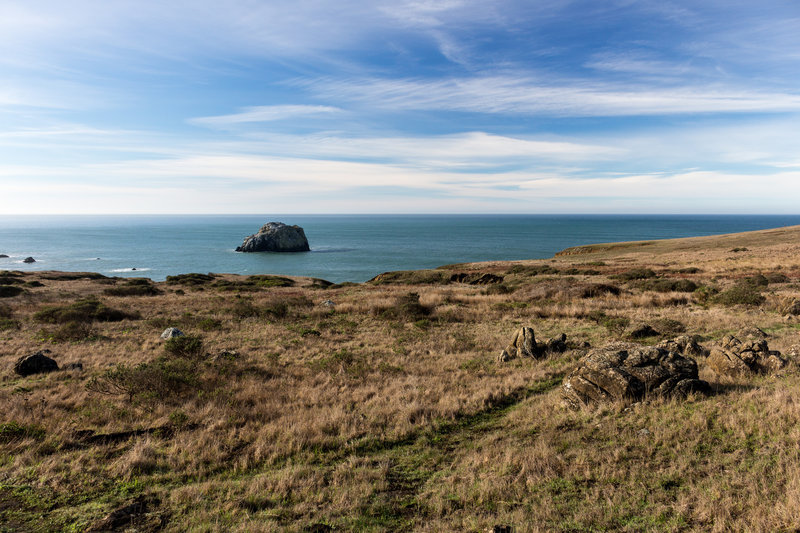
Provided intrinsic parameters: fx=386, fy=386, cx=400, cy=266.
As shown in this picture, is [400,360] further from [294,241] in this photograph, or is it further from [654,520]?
[294,241]

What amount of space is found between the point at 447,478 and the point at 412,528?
5.09 feet

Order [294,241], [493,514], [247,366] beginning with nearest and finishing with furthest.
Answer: [493,514] → [247,366] → [294,241]

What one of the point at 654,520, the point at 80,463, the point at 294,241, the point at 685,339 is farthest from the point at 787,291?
the point at 294,241

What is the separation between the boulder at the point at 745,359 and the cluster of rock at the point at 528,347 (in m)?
5.20

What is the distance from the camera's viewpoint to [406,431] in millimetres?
9328

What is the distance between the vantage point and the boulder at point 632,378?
9539mm

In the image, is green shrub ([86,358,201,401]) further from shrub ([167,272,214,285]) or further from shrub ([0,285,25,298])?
shrub ([167,272,214,285])

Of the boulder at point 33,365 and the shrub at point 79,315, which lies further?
the shrub at point 79,315

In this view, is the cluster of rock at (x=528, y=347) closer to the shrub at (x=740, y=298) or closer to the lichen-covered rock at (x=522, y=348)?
the lichen-covered rock at (x=522, y=348)

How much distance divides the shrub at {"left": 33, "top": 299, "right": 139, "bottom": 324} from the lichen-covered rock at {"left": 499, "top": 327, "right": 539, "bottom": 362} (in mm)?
24576

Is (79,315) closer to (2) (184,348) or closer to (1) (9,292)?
(2) (184,348)

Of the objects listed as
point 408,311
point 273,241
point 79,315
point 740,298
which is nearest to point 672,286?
point 740,298

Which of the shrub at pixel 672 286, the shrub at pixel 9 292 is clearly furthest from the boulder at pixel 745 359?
the shrub at pixel 9 292

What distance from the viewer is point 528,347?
50.5ft
